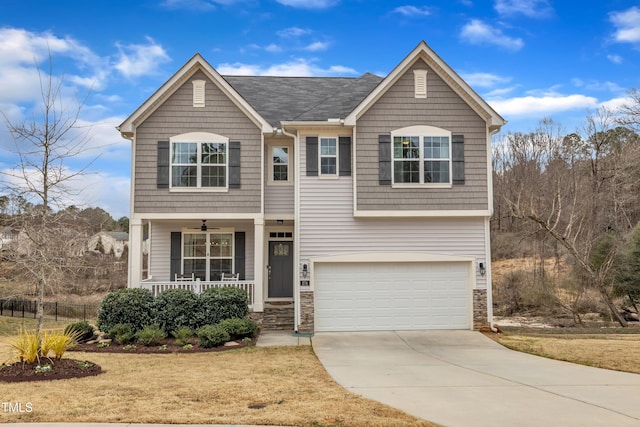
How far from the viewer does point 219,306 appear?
46.0 feet

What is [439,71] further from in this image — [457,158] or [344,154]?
[344,154]

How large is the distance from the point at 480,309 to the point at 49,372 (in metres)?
11.3

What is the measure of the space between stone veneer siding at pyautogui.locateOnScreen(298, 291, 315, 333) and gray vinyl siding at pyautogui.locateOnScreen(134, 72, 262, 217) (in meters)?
2.89

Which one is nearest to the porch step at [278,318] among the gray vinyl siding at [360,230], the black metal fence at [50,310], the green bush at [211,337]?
the gray vinyl siding at [360,230]

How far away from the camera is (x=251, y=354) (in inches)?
463

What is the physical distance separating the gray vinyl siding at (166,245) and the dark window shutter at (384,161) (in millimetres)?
4641

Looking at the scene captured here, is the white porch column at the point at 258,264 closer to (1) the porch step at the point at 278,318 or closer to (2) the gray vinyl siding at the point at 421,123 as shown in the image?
(1) the porch step at the point at 278,318

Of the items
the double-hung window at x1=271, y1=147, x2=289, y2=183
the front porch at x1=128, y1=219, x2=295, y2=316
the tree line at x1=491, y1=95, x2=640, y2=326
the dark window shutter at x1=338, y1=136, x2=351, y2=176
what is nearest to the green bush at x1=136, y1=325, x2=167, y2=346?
the front porch at x1=128, y1=219, x2=295, y2=316

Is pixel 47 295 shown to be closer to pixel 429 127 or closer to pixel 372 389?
pixel 429 127

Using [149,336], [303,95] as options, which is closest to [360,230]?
[303,95]

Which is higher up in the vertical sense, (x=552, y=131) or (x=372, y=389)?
(x=552, y=131)

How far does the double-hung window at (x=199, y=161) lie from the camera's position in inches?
602

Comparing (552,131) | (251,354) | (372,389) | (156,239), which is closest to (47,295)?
(156,239)

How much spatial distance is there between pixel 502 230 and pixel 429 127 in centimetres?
2685
